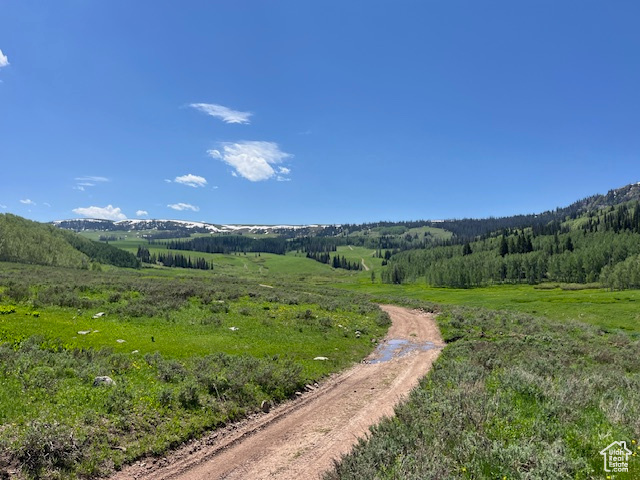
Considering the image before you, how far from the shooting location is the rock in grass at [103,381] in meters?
14.7

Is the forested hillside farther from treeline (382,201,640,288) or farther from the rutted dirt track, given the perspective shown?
treeline (382,201,640,288)

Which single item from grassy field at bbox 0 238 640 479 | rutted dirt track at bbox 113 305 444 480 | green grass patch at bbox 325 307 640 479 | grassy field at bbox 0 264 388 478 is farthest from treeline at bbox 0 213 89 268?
green grass patch at bbox 325 307 640 479

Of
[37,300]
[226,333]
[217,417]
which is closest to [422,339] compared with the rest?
[226,333]

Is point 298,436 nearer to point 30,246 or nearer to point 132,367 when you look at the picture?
point 132,367

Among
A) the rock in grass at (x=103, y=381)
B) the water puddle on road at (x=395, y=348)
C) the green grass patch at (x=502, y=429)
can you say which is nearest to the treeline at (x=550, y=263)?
the water puddle on road at (x=395, y=348)

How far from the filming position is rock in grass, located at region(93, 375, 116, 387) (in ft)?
48.3

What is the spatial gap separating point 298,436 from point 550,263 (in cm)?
16257

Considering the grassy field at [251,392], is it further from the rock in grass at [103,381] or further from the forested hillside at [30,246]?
the forested hillside at [30,246]

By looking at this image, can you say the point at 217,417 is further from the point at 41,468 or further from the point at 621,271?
the point at 621,271

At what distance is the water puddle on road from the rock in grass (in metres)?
17.0

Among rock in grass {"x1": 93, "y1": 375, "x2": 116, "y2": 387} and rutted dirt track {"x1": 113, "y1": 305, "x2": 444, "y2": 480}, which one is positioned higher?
rock in grass {"x1": 93, "y1": 375, "x2": 116, "y2": 387}

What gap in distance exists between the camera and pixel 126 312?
29875 millimetres

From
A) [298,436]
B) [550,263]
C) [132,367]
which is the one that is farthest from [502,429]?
[550,263]

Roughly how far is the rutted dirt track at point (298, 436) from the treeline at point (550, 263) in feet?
387
